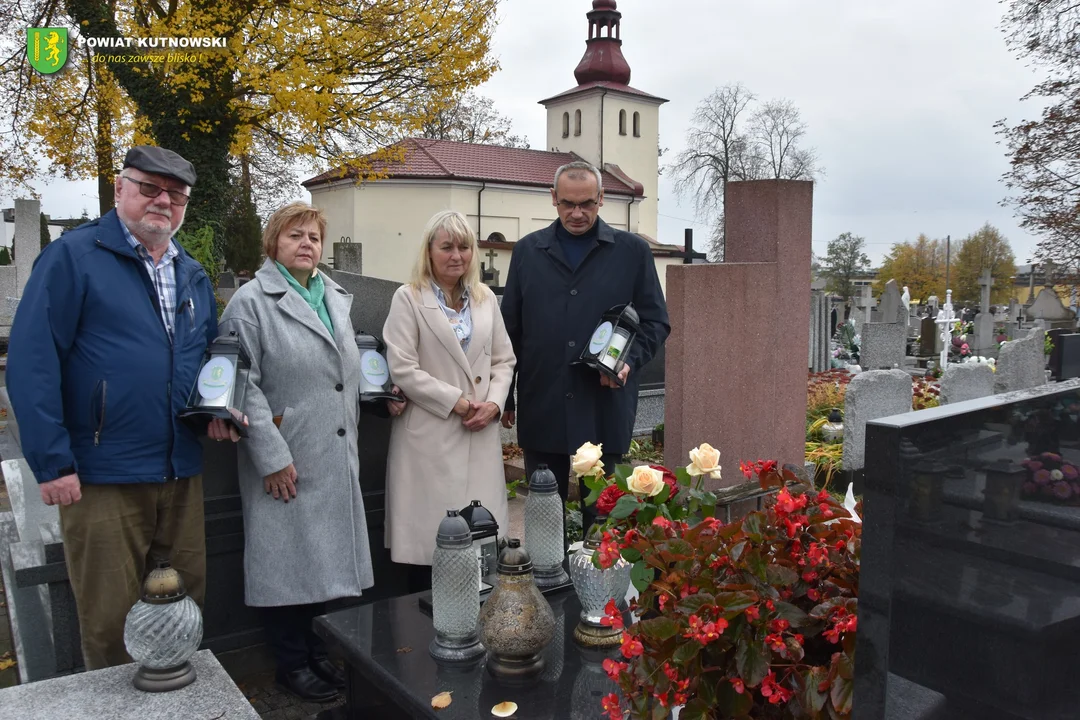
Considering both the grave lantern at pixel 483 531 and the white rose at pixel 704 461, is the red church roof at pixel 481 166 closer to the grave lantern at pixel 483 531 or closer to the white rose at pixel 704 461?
the grave lantern at pixel 483 531

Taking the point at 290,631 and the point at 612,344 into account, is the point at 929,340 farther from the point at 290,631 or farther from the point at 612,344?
the point at 290,631

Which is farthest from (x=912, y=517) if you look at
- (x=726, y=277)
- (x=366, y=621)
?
(x=726, y=277)

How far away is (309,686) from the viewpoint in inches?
127

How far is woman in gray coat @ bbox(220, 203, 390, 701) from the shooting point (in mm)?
3066

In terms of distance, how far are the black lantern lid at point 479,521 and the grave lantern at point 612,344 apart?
0.89 metres

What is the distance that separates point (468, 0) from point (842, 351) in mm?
8380

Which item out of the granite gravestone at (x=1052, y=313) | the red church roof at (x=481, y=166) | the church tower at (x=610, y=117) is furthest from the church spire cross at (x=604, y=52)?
the granite gravestone at (x=1052, y=313)

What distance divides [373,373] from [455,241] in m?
0.61

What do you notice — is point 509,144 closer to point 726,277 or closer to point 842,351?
point 842,351

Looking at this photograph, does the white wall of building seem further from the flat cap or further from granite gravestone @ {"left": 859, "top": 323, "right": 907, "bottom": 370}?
the flat cap

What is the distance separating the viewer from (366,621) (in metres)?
2.74

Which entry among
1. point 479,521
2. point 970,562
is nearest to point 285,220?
point 479,521

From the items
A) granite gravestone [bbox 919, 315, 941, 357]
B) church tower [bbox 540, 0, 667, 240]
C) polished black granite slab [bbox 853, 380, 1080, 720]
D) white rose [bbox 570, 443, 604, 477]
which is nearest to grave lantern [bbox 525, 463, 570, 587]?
white rose [bbox 570, 443, 604, 477]

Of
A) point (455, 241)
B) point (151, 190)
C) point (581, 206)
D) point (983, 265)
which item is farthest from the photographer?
point (983, 265)
